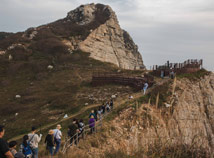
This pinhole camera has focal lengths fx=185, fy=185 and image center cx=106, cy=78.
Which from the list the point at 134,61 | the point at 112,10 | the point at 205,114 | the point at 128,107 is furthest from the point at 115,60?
the point at 128,107

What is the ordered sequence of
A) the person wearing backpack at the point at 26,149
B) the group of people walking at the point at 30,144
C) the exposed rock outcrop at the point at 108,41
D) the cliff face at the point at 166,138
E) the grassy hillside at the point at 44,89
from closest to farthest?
the group of people walking at the point at 30,144 < the cliff face at the point at 166,138 < the person wearing backpack at the point at 26,149 < the grassy hillside at the point at 44,89 < the exposed rock outcrop at the point at 108,41

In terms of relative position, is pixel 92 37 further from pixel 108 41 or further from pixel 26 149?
pixel 26 149

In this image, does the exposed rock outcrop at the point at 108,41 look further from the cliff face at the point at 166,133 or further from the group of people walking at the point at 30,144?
the cliff face at the point at 166,133

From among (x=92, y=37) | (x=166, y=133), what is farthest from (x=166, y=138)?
(x=92, y=37)

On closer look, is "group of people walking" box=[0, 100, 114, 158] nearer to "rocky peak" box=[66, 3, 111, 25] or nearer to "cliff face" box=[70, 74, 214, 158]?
"cliff face" box=[70, 74, 214, 158]

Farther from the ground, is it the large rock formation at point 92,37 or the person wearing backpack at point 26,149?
the large rock formation at point 92,37

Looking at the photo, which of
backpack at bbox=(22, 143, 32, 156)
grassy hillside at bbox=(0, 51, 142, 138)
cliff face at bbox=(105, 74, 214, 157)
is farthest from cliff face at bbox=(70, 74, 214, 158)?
grassy hillside at bbox=(0, 51, 142, 138)

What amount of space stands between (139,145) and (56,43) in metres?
56.2

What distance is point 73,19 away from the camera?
265ft

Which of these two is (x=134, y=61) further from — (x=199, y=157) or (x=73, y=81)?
(x=199, y=157)

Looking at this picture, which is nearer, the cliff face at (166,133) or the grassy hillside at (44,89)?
the cliff face at (166,133)

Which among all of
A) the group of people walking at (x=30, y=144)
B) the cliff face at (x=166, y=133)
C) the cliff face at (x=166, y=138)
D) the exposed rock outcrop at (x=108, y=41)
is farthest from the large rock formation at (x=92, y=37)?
the cliff face at (x=166, y=138)

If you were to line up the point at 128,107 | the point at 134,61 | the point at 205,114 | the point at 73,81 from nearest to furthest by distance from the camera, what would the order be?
the point at 128,107
the point at 205,114
the point at 73,81
the point at 134,61

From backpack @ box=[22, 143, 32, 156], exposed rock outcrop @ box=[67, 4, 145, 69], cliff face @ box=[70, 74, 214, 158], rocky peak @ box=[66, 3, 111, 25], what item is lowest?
backpack @ box=[22, 143, 32, 156]
